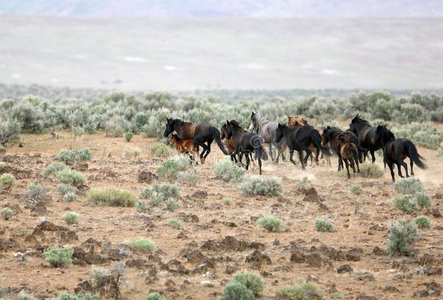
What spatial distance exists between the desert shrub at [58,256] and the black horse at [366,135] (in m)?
10.7

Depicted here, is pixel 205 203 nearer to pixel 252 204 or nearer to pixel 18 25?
pixel 252 204

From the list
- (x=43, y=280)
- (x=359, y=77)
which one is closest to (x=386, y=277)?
(x=43, y=280)

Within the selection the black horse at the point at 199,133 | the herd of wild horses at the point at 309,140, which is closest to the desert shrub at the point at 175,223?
the herd of wild horses at the point at 309,140

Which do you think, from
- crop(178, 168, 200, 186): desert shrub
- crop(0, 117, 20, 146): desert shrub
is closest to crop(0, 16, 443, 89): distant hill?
crop(0, 117, 20, 146): desert shrub

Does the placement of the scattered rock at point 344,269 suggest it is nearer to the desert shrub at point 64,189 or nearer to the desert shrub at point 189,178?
the desert shrub at point 64,189

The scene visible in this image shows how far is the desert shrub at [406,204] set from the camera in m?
13.9

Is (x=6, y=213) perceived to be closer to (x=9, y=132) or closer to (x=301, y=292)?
(x=301, y=292)

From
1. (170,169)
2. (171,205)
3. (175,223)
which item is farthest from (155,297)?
(170,169)

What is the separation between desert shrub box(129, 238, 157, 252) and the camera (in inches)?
413

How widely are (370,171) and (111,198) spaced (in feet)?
27.6

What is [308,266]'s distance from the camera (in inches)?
392

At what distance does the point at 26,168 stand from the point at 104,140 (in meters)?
8.08

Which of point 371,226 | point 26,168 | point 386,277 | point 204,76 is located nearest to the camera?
point 386,277

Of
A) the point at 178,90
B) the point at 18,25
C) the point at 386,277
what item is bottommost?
the point at 386,277
